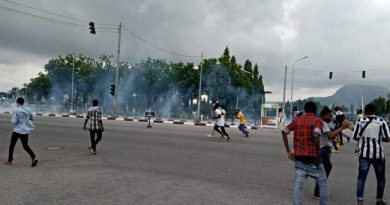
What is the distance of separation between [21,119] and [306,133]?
6806mm

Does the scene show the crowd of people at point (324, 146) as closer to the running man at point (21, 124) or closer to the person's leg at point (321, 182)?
the person's leg at point (321, 182)

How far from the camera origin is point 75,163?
9742mm

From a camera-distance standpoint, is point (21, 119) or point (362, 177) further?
point (21, 119)

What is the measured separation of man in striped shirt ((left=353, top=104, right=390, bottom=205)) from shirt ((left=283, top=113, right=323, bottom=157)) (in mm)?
1368

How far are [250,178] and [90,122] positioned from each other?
17.6ft

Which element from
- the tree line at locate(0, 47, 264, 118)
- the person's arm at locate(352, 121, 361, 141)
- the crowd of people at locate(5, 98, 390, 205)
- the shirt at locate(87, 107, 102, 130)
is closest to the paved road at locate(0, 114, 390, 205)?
the crowd of people at locate(5, 98, 390, 205)

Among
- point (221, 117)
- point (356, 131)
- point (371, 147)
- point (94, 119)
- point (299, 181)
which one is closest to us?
point (299, 181)

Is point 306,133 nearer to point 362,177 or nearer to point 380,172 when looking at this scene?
point 362,177

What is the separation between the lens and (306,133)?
18.0ft

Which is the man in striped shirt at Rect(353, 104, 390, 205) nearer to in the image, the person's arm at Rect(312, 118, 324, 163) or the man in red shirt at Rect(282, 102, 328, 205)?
the man in red shirt at Rect(282, 102, 328, 205)

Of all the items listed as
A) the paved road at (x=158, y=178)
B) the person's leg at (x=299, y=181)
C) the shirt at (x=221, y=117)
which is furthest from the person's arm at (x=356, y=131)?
the shirt at (x=221, y=117)

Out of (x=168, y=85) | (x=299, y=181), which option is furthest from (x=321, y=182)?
(x=168, y=85)

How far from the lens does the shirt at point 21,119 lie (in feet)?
30.0

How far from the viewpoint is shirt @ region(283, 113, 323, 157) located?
17.8ft
